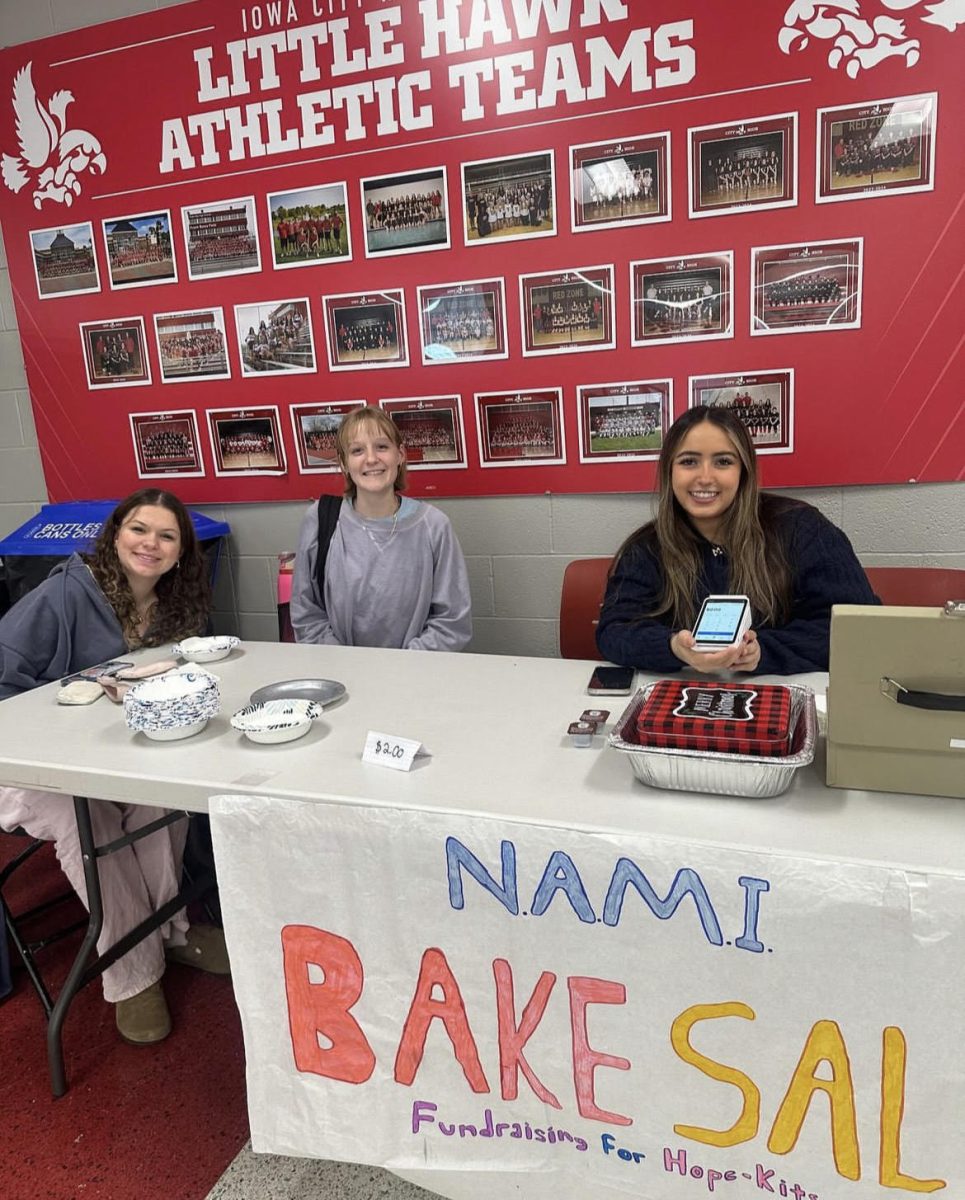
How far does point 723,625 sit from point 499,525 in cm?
137

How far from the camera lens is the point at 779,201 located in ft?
7.16

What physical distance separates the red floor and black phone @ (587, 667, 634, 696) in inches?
41.7

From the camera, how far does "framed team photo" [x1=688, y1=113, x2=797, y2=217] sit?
2.15 metres

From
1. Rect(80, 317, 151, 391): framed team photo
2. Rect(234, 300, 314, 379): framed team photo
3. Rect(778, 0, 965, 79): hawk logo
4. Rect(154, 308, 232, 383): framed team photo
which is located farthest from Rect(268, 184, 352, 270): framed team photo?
Rect(778, 0, 965, 79): hawk logo

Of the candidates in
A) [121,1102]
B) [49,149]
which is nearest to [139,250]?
[49,149]

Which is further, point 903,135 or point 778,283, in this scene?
point 778,283

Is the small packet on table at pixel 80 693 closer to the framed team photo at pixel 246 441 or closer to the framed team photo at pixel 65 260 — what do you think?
the framed team photo at pixel 246 441

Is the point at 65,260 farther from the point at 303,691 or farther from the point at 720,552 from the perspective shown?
the point at 720,552

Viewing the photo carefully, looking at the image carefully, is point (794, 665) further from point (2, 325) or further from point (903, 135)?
point (2, 325)

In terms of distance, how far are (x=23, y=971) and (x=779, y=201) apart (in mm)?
2770

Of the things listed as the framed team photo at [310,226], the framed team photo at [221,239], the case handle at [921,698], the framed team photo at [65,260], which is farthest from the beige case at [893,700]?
the framed team photo at [65,260]

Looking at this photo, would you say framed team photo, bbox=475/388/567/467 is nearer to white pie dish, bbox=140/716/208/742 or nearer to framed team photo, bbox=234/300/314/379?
framed team photo, bbox=234/300/314/379

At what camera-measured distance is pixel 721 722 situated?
3.72ft

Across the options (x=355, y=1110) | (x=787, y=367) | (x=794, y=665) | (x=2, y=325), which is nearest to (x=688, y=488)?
(x=794, y=665)
